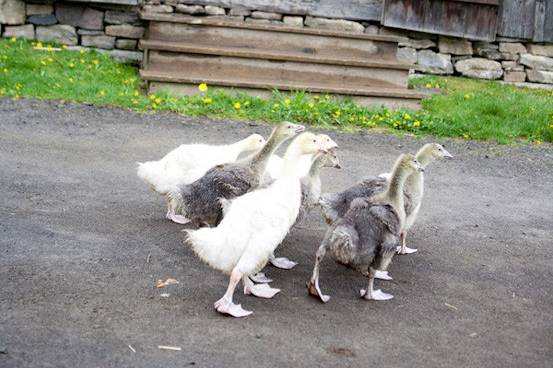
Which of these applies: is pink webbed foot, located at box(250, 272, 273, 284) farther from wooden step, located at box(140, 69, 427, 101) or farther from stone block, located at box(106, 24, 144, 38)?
stone block, located at box(106, 24, 144, 38)

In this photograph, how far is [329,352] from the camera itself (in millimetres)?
4992

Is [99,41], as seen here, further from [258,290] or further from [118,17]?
[258,290]

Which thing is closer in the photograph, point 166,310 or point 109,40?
point 166,310

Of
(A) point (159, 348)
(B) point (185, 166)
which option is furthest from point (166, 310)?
(B) point (185, 166)

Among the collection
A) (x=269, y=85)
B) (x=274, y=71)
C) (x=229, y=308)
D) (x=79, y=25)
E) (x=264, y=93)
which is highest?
(x=79, y=25)

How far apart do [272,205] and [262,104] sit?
6445 mm

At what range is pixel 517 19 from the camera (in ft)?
49.5

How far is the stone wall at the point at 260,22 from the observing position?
1385cm

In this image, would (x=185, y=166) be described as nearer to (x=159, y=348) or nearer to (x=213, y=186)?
(x=213, y=186)

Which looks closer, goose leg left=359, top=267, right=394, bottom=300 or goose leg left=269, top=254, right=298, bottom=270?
goose leg left=359, top=267, right=394, bottom=300

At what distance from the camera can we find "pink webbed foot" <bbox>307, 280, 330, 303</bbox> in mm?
5832

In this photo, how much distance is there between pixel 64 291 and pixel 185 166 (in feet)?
6.69

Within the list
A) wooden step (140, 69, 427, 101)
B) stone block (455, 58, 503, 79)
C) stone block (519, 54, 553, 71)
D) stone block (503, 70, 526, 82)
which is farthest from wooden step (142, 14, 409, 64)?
stone block (519, 54, 553, 71)

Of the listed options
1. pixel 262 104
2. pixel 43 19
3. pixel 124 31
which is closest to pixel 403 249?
pixel 262 104
